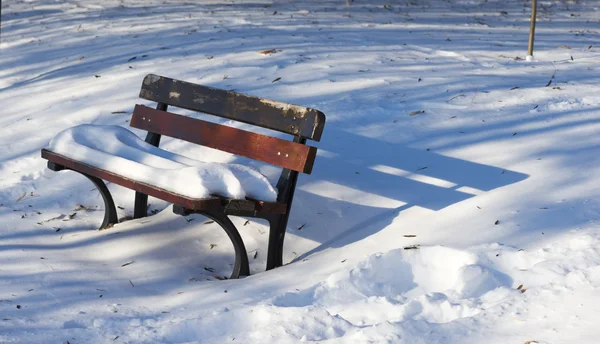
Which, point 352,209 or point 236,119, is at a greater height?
point 236,119

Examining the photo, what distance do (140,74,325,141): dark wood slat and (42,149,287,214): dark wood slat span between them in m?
0.47

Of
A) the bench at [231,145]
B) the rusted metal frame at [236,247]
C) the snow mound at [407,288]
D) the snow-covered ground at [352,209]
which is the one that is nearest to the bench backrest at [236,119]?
the bench at [231,145]

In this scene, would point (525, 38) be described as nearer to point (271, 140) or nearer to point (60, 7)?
point (271, 140)

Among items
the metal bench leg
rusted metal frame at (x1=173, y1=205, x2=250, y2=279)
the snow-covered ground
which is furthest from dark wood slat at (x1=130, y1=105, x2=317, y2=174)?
the snow-covered ground

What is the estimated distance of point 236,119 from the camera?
461 cm

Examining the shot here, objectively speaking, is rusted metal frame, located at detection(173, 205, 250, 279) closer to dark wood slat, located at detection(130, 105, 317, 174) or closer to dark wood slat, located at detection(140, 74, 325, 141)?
dark wood slat, located at detection(130, 105, 317, 174)

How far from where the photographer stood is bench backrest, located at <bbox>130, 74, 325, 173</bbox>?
414 cm

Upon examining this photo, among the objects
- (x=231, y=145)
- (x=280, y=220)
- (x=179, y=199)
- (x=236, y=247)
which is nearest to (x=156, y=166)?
(x=231, y=145)

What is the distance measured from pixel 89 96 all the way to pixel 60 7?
6.07 meters

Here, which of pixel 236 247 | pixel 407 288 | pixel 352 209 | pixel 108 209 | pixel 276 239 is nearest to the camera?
pixel 407 288

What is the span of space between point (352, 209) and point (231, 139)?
90 centimetres

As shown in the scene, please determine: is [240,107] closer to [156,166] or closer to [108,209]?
[156,166]

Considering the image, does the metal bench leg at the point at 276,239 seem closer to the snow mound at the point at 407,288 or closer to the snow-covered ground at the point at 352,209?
the snow-covered ground at the point at 352,209

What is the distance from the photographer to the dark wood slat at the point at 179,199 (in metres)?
3.79
